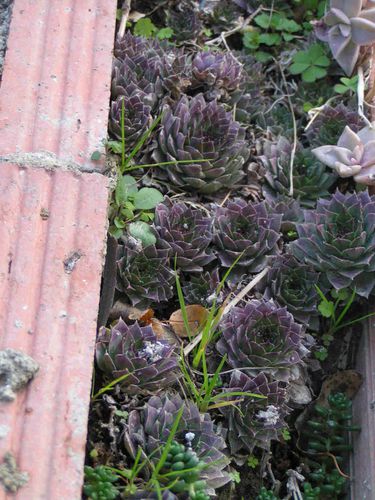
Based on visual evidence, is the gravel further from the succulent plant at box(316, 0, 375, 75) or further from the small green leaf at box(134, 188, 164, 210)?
the succulent plant at box(316, 0, 375, 75)

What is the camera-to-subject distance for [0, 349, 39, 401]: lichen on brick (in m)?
1.36

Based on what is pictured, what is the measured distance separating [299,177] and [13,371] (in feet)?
3.69

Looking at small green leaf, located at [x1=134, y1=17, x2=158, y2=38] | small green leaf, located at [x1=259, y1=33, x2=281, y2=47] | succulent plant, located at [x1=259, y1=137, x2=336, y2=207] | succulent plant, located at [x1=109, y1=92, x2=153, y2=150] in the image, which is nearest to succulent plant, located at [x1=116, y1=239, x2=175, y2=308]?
succulent plant, located at [x1=109, y1=92, x2=153, y2=150]

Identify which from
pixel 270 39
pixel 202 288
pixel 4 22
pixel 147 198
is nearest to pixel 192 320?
pixel 202 288

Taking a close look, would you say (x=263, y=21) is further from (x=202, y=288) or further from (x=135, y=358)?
(x=135, y=358)

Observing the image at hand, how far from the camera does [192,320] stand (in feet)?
6.20

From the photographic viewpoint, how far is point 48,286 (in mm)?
1519

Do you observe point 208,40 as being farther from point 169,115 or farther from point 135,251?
point 135,251

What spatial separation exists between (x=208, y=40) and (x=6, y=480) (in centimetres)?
175

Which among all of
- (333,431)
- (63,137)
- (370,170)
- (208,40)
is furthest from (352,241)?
(208,40)

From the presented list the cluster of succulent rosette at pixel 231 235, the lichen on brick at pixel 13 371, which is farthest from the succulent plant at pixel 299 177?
the lichen on brick at pixel 13 371

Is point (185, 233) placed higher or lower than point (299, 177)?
lower

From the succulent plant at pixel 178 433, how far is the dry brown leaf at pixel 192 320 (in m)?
0.25

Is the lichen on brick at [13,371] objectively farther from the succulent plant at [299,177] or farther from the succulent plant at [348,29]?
the succulent plant at [348,29]
